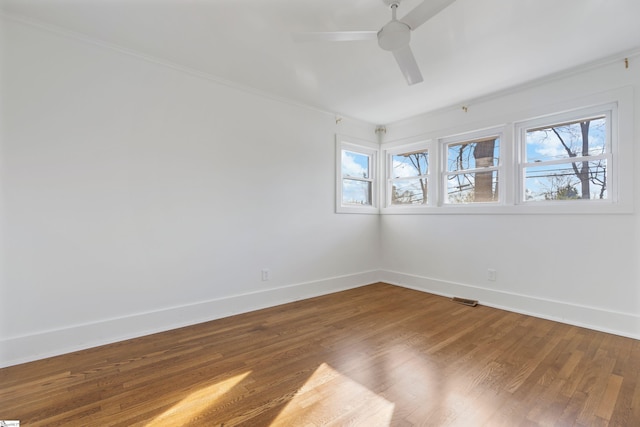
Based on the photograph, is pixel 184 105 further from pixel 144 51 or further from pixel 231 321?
pixel 231 321

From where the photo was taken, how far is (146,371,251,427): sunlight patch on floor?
4.80 feet

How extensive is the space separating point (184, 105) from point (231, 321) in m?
2.19

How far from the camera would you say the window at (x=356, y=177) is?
4.09 m

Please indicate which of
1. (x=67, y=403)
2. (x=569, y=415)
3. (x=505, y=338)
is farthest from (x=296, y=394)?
(x=505, y=338)

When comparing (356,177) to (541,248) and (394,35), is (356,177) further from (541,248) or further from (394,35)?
(394,35)

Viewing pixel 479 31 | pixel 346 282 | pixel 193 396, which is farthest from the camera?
pixel 346 282

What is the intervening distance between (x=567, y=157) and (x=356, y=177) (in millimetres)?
2483

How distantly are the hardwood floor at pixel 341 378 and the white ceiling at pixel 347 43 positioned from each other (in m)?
2.46

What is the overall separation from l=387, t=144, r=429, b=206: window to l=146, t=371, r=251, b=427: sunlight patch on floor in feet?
11.2

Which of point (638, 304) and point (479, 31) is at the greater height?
point (479, 31)

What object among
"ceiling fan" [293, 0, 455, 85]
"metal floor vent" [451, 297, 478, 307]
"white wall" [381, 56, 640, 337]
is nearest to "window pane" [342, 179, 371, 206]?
"white wall" [381, 56, 640, 337]

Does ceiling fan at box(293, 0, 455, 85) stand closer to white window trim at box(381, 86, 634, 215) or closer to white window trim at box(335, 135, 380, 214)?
white window trim at box(381, 86, 634, 215)

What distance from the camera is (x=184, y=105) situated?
9.10 ft

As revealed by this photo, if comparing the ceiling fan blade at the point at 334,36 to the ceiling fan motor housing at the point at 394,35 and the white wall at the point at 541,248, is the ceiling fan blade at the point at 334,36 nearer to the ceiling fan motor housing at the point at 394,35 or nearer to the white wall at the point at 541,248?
the ceiling fan motor housing at the point at 394,35
